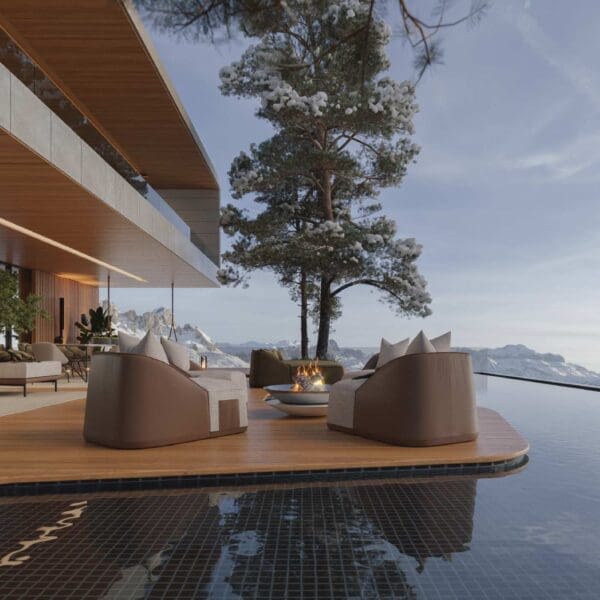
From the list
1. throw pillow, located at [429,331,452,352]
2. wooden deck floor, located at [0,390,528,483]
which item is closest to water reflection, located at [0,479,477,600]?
wooden deck floor, located at [0,390,528,483]

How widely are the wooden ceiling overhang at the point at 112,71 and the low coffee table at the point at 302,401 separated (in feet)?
12.3

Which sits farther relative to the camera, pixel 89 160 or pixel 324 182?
pixel 324 182

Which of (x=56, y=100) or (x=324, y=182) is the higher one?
(x=324, y=182)

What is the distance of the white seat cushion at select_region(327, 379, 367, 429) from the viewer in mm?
4602

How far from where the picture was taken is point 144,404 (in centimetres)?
405

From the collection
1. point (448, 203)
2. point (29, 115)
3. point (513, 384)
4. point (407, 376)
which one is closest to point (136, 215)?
point (29, 115)

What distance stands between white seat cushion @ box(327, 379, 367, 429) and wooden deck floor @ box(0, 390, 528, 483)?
111mm

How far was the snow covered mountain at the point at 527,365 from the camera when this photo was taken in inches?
448

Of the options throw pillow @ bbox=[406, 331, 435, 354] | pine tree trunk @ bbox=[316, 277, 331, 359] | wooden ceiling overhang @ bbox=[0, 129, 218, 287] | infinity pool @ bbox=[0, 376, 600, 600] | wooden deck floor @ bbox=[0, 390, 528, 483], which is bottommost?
infinity pool @ bbox=[0, 376, 600, 600]

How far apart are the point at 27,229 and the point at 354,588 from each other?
8.76 m

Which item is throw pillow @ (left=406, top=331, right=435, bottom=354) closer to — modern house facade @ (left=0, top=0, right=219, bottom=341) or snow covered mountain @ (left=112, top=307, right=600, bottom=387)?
modern house facade @ (left=0, top=0, right=219, bottom=341)

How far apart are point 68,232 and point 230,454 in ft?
22.5

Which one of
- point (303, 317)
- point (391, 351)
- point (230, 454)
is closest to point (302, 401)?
point (391, 351)

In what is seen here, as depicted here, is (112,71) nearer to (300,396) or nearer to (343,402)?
(300,396)
